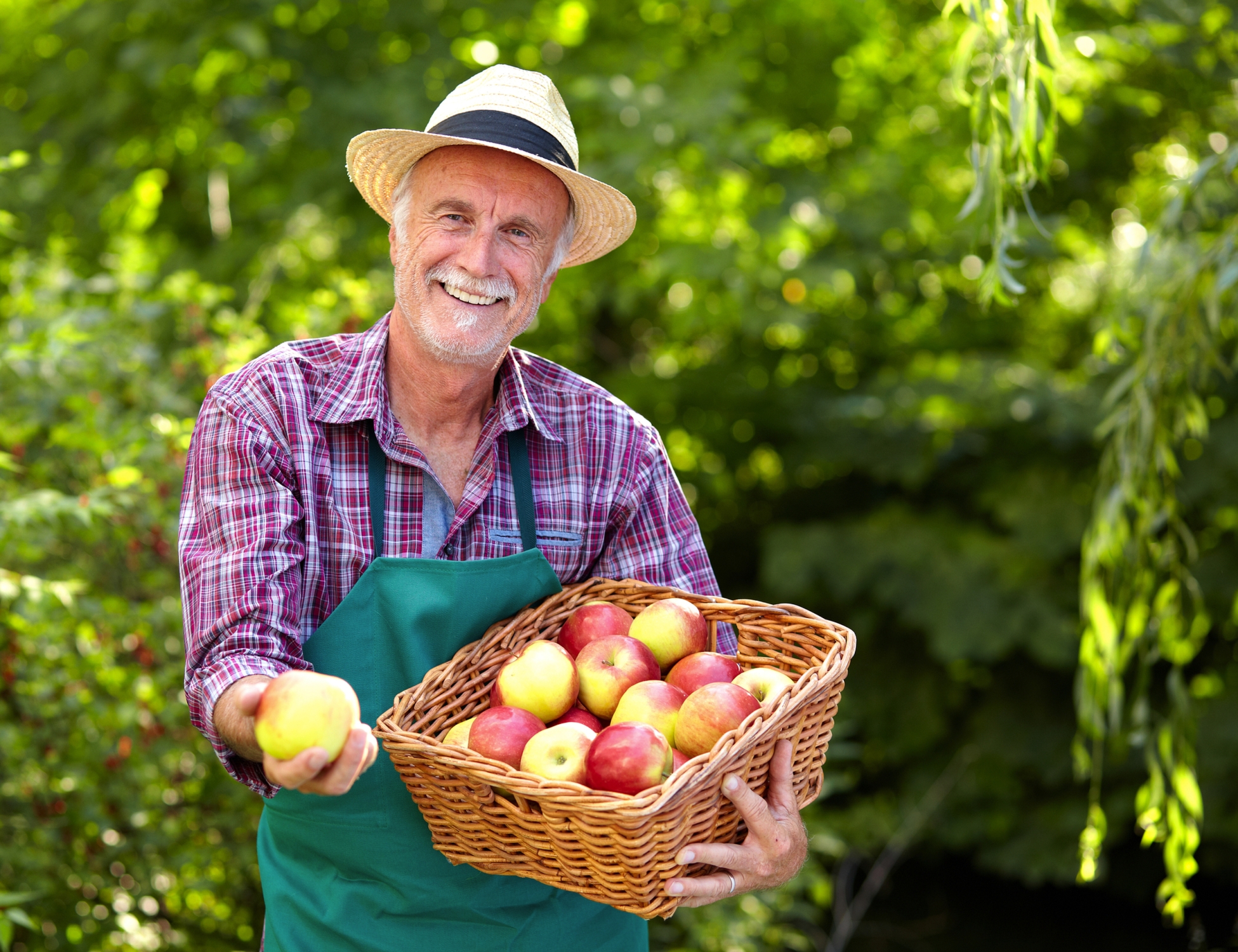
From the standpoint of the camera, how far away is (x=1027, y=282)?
6.05m

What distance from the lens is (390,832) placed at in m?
1.76

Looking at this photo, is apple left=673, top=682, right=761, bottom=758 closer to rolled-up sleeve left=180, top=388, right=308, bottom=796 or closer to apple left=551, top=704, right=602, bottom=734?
apple left=551, top=704, right=602, bottom=734

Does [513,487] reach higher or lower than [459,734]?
higher

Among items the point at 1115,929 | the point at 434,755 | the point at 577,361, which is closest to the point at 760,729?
the point at 434,755

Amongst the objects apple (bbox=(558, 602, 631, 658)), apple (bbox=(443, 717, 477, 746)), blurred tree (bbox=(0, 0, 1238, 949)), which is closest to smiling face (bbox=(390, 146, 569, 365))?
apple (bbox=(558, 602, 631, 658))

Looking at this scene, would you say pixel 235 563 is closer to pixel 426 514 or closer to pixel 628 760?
pixel 426 514

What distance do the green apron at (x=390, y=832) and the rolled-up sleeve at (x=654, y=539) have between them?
24 cm

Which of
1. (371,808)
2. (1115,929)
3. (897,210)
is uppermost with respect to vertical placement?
(897,210)

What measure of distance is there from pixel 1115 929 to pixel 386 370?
18.4 feet

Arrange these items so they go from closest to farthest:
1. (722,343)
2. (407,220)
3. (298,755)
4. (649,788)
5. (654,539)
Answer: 1. (298,755)
2. (649,788)
3. (407,220)
4. (654,539)
5. (722,343)

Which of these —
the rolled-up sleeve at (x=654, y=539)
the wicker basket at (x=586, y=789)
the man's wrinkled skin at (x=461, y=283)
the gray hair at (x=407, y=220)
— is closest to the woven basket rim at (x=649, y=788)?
the wicker basket at (x=586, y=789)

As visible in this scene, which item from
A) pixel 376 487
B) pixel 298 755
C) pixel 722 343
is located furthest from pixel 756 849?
pixel 722 343

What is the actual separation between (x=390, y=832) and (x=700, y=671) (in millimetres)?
529

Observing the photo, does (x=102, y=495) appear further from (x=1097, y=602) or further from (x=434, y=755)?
(x=1097, y=602)
